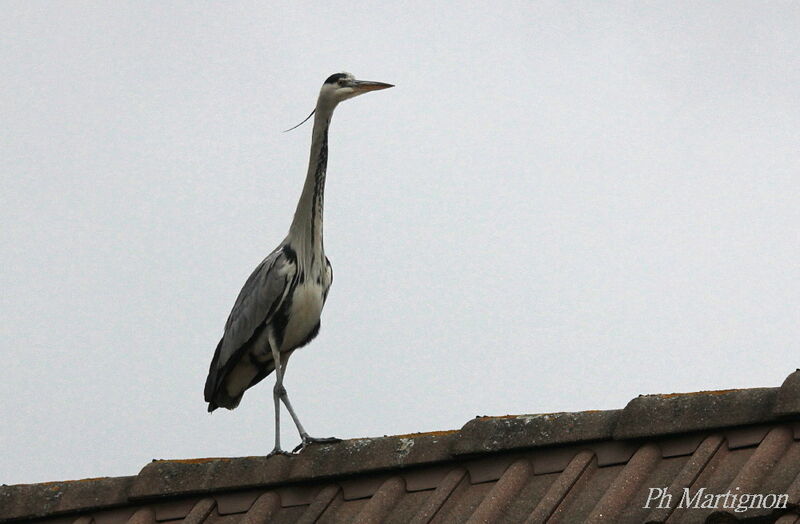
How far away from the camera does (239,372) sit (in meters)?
8.93

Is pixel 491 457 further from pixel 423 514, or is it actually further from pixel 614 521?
pixel 614 521

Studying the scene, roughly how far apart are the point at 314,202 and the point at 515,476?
4.04 m

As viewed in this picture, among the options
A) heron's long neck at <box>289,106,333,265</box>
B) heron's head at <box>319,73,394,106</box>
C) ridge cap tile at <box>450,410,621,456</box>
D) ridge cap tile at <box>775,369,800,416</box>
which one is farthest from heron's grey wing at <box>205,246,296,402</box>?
ridge cap tile at <box>775,369,800,416</box>

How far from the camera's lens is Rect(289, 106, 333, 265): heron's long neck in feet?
28.8

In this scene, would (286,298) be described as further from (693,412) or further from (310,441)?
(693,412)

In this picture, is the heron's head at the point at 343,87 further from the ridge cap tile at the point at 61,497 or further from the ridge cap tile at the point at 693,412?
the ridge cap tile at the point at 693,412

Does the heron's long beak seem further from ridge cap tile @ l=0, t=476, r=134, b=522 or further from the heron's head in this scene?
ridge cap tile @ l=0, t=476, r=134, b=522

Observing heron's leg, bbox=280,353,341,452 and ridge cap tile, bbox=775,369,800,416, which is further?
heron's leg, bbox=280,353,341,452

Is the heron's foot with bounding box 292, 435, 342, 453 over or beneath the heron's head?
beneath

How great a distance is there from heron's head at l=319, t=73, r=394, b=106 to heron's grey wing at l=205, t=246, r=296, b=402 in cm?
106

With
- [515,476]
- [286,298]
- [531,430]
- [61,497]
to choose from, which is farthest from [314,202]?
[515,476]

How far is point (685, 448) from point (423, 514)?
41.7 inches

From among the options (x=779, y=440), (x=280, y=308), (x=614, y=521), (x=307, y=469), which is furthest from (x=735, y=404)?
(x=280, y=308)

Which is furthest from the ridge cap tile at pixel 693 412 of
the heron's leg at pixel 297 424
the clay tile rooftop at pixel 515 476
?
the heron's leg at pixel 297 424
